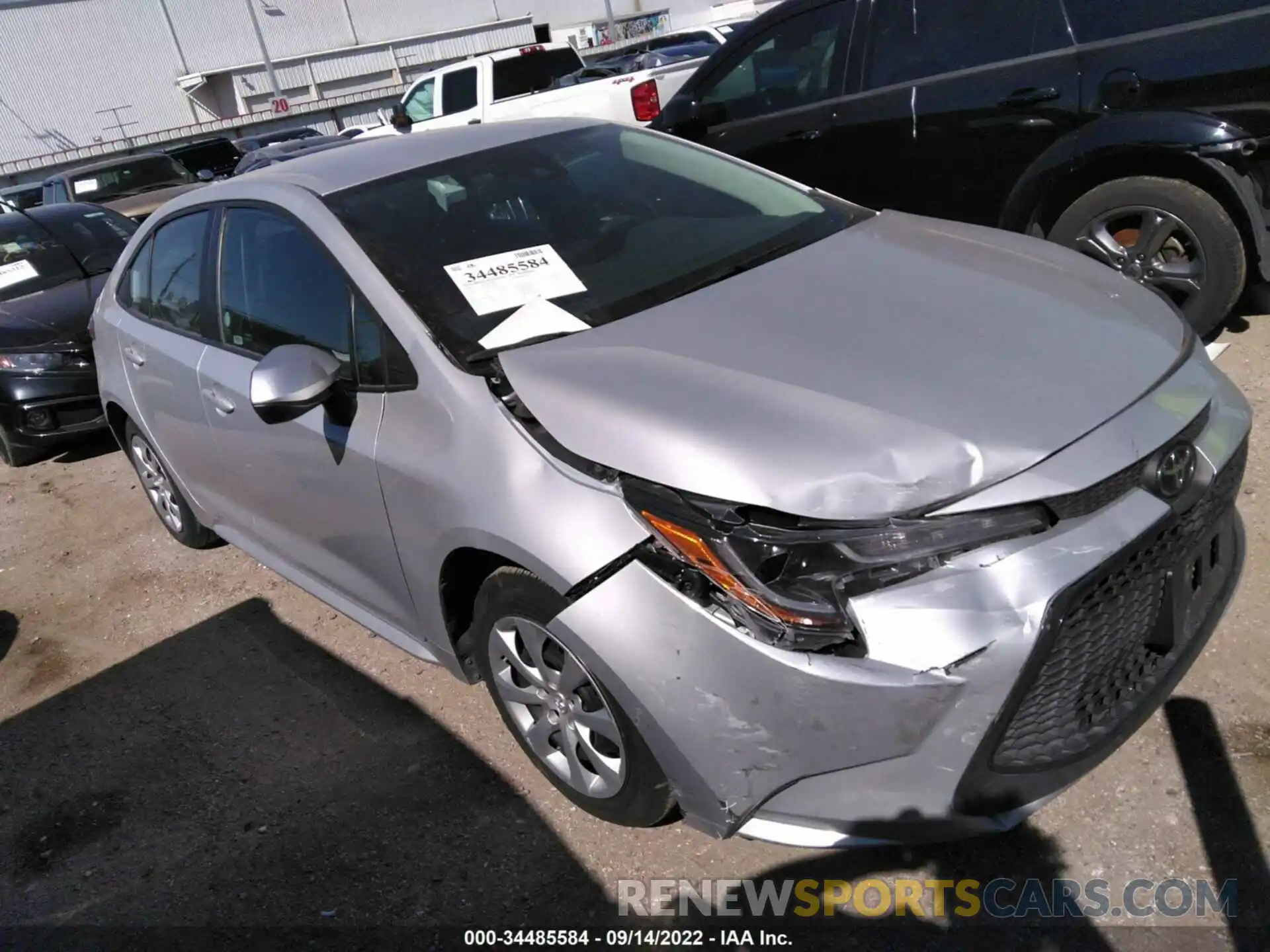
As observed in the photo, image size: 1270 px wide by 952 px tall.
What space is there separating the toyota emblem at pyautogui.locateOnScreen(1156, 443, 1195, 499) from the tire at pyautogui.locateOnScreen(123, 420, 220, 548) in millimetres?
3823

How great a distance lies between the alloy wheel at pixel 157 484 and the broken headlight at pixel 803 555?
3275 millimetres

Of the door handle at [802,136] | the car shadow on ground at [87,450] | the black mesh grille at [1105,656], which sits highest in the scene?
the door handle at [802,136]

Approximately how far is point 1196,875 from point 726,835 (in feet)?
3.31

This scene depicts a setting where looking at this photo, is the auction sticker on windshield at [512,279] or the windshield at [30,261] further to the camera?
the windshield at [30,261]

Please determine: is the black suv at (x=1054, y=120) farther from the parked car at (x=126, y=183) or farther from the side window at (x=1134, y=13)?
the parked car at (x=126, y=183)

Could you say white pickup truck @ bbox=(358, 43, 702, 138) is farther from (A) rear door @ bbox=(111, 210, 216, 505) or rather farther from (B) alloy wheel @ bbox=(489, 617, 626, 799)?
(B) alloy wheel @ bbox=(489, 617, 626, 799)

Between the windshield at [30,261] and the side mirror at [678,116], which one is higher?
the side mirror at [678,116]

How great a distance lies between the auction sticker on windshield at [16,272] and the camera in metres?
6.62

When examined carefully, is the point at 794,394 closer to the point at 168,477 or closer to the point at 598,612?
the point at 598,612

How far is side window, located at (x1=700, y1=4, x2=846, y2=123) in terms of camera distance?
494 cm

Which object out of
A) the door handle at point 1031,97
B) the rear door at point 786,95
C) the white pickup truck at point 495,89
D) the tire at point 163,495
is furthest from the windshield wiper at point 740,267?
the white pickup truck at point 495,89

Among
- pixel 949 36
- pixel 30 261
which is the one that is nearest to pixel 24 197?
pixel 30 261

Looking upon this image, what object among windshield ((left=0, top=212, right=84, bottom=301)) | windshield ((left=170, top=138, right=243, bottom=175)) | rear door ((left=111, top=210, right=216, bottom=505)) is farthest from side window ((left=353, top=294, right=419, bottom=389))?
windshield ((left=170, top=138, right=243, bottom=175))

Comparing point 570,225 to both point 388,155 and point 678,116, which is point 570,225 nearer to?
point 388,155
